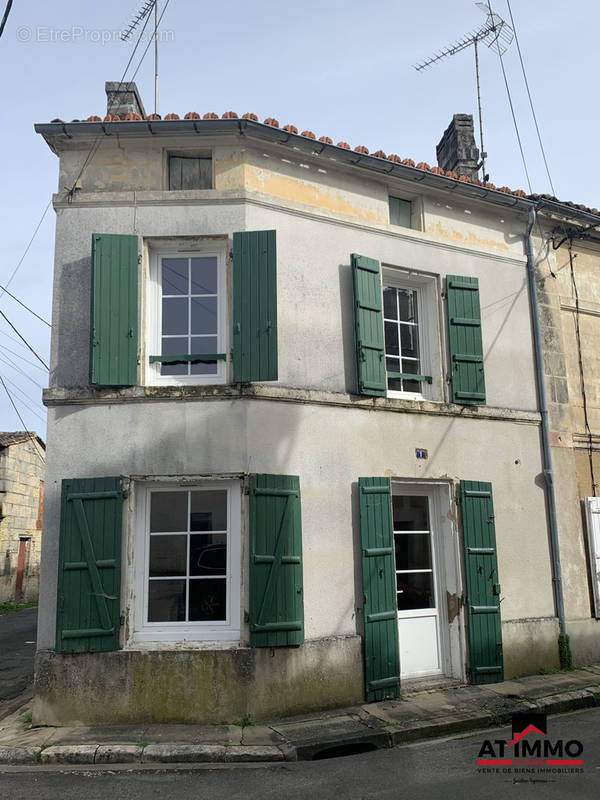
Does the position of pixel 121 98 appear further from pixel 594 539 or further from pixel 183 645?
pixel 594 539

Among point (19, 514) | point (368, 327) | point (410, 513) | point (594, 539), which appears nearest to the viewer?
point (368, 327)

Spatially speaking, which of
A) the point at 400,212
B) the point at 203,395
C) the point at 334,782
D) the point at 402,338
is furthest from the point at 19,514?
the point at 334,782

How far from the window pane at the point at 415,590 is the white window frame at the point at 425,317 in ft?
6.92

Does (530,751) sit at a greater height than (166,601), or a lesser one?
lesser

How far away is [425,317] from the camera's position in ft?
27.3

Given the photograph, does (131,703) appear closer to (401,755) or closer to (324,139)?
(401,755)

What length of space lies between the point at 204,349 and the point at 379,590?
321cm

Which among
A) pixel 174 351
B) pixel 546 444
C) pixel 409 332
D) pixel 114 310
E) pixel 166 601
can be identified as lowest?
pixel 166 601

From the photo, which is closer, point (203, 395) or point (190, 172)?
point (203, 395)

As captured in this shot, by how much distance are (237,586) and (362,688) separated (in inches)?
67.0

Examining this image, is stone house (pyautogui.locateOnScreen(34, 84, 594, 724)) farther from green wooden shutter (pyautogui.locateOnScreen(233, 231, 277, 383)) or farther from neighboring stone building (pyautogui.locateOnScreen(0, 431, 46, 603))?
neighboring stone building (pyautogui.locateOnScreen(0, 431, 46, 603))

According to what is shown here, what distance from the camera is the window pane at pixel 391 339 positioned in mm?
8016

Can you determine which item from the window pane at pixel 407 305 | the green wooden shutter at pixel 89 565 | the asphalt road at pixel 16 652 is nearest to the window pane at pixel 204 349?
the green wooden shutter at pixel 89 565

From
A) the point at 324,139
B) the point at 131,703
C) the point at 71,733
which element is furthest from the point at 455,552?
the point at 324,139
